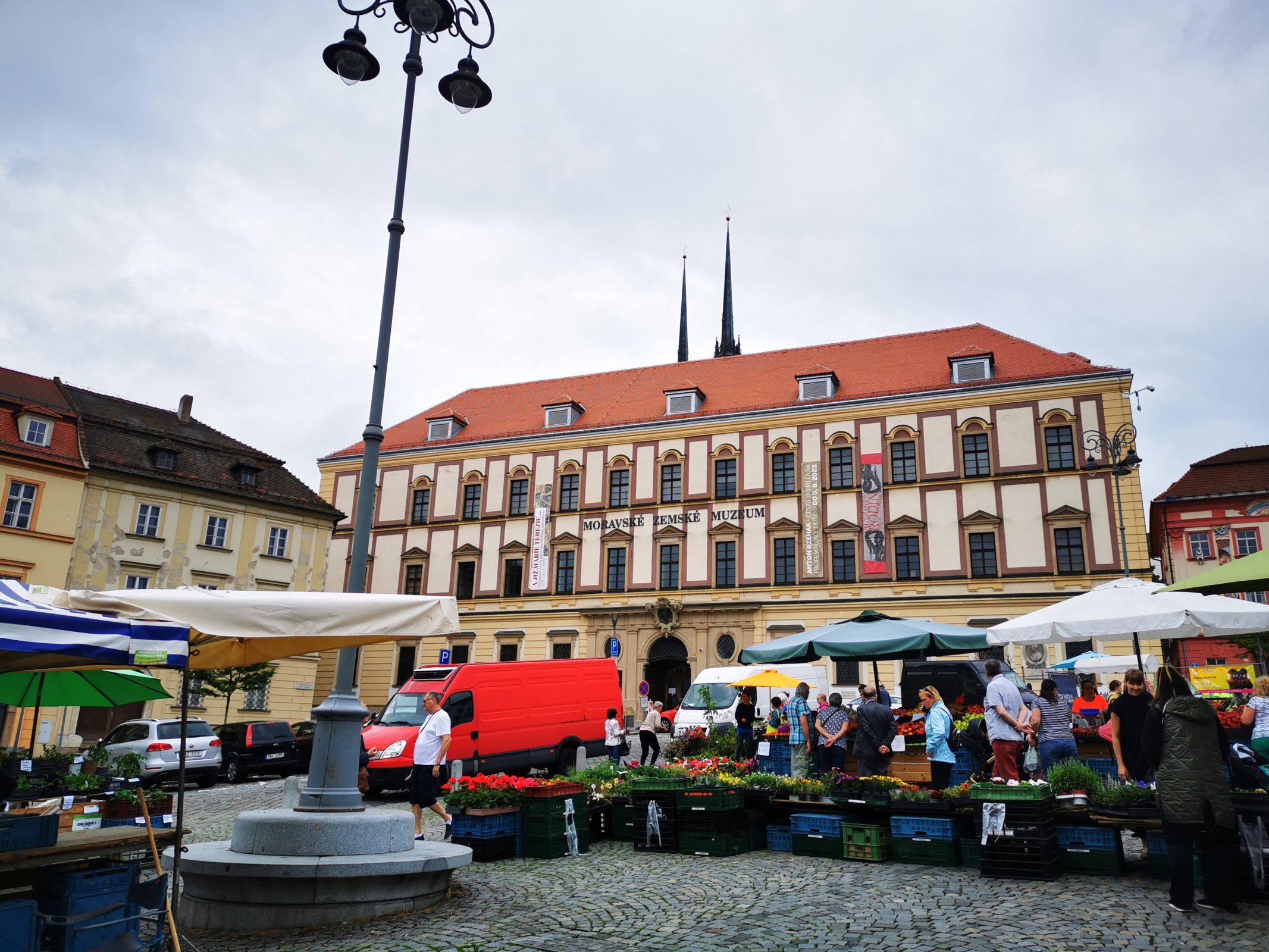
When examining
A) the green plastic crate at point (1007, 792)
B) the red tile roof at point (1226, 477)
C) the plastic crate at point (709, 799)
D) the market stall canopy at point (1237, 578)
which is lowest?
the plastic crate at point (709, 799)

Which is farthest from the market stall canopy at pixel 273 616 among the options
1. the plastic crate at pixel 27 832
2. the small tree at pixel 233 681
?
the small tree at pixel 233 681

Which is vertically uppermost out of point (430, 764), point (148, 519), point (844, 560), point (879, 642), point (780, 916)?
point (148, 519)

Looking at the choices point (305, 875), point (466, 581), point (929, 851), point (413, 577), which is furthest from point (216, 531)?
point (929, 851)

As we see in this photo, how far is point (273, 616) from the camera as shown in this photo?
7.40 m

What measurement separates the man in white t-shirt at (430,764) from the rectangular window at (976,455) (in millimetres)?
27794

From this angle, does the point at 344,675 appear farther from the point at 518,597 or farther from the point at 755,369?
the point at 755,369

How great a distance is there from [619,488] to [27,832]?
35.5m

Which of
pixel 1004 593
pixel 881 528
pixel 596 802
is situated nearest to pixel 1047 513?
pixel 1004 593

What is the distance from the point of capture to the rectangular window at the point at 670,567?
39688 millimetres

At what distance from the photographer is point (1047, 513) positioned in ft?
113

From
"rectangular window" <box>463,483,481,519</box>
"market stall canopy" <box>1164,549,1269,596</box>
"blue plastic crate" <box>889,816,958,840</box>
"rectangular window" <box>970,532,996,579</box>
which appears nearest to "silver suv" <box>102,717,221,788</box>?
"blue plastic crate" <box>889,816,958,840</box>

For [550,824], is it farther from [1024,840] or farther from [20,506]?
[20,506]

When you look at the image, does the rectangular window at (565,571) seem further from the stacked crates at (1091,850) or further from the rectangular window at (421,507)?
the stacked crates at (1091,850)

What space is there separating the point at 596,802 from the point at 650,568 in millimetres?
27776
